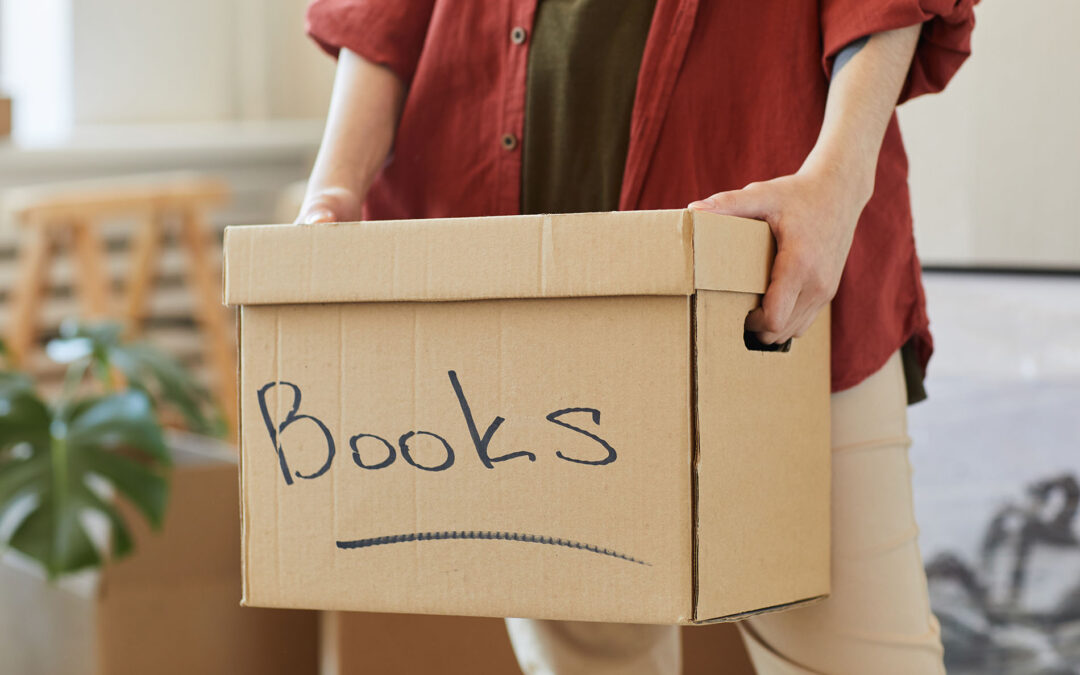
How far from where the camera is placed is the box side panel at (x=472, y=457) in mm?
499

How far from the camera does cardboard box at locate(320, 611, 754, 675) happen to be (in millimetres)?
1141

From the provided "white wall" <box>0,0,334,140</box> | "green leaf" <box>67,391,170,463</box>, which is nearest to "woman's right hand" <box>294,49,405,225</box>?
"green leaf" <box>67,391,170,463</box>

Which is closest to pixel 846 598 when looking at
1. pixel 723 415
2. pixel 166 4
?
pixel 723 415

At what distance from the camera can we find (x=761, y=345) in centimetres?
57

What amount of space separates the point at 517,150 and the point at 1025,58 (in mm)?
617

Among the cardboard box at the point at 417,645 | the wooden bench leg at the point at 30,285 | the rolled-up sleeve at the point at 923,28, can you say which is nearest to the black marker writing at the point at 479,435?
the rolled-up sleeve at the point at 923,28

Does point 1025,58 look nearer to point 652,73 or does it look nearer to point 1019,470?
point 1019,470

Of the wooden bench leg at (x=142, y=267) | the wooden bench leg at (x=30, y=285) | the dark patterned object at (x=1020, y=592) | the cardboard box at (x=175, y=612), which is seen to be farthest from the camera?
the wooden bench leg at (x=142, y=267)

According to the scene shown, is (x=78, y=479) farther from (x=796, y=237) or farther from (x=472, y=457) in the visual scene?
(x=796, y=237)

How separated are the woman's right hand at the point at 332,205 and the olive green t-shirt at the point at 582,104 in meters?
0.11

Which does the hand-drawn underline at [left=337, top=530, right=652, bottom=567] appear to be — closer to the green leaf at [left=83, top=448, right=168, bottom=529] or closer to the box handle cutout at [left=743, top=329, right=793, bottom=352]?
the box handle cutout at [left=743, top=329, right=793, bottom=352]

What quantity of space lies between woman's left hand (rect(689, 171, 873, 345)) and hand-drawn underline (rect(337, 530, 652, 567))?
0.14 meters

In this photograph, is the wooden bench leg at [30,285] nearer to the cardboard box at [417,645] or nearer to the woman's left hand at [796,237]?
the cardboard box at [417,645]

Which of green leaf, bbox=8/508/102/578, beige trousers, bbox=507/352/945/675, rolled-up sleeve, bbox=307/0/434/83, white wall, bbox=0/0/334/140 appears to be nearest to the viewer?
beige trousers, bbox=507/352/945/675
